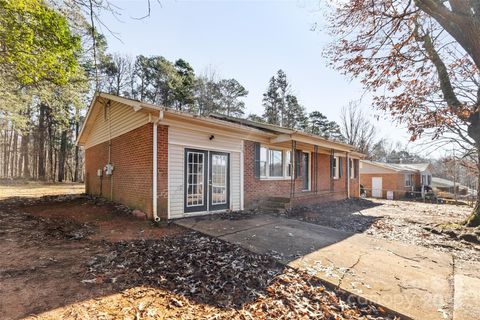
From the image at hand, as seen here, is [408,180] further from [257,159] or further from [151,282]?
[151,282]

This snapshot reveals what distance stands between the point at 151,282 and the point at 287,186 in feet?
26.3

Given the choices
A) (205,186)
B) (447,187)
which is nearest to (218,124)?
(205,186)

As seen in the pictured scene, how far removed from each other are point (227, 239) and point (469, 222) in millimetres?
7763

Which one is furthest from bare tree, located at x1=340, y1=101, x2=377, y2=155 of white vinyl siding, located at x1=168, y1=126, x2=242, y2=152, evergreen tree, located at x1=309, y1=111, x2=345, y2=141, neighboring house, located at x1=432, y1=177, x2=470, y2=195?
white vinyl siding, located at x1=168, y1=126, x2=242, y2=152

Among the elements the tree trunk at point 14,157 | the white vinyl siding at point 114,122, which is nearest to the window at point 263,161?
the white vinyl siding at point 114,122

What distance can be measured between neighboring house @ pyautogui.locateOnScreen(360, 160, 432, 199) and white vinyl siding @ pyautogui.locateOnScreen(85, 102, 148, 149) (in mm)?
25593

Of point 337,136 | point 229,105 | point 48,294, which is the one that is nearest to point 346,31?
point 48,294

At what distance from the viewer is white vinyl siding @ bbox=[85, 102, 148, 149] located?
293 inches

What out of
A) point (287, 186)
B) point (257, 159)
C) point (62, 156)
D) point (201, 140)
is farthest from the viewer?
point (62, 156)

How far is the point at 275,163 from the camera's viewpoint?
1030 centimetres

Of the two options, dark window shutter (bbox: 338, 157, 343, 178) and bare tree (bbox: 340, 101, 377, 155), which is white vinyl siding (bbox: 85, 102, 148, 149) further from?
bare tree (bbox: 340, 101, 377, 155)

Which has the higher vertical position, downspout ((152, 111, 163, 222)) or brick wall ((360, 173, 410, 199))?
downspout ((152, 111, 163, 222))

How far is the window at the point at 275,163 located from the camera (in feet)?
31.9

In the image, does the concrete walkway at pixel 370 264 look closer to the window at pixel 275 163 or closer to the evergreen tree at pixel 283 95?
the window at pixel 275 163
